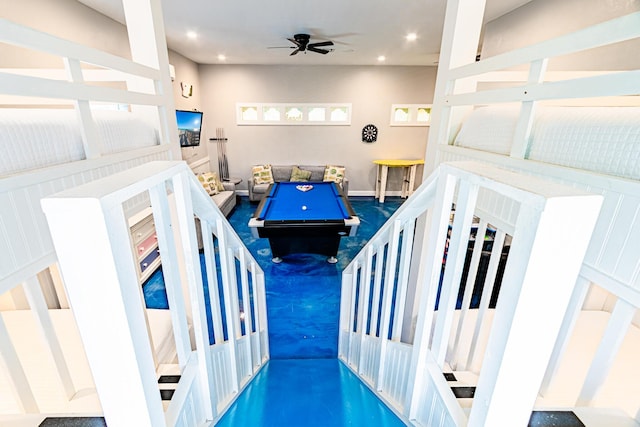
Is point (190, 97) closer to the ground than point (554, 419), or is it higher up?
higher up

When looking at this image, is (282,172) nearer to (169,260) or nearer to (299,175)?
(299,175)

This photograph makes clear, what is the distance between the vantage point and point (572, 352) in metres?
1.45

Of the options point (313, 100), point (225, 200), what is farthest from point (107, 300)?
point (313, 100)

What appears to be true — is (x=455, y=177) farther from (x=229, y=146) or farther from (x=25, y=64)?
(x=229, y=146)

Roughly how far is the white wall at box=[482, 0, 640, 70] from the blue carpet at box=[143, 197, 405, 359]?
9.89 ft

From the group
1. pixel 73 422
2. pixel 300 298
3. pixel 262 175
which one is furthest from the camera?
pixel 262 175

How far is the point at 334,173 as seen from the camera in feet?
20.9

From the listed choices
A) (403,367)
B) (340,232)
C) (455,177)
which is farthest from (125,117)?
(340,232)

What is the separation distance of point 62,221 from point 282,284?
317cm

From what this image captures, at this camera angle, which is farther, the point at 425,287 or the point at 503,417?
the point at 425,287

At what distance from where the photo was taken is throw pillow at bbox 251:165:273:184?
20.6 ft

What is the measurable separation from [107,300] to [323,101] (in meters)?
6.45

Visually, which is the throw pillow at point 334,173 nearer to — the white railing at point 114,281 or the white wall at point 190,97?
the white wall at point 190,97

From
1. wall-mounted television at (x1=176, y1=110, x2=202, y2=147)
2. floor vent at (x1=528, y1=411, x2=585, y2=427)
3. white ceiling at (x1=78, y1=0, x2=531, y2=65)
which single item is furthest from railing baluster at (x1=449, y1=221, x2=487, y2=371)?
wall-mounted television at (x1=176, y1=110, x2=202, y2=147)
